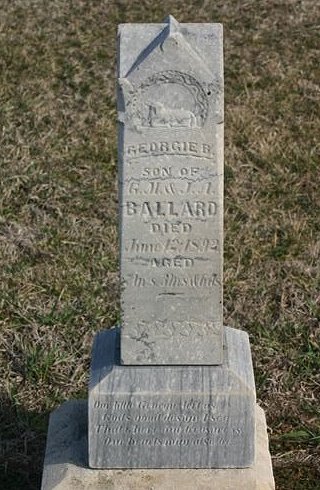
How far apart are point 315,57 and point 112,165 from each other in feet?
9.75

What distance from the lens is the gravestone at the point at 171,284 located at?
354 cm

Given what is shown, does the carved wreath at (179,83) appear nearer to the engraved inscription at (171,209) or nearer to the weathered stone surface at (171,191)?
the weathered stone surface at (171,191)

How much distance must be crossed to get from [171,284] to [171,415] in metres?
0.55

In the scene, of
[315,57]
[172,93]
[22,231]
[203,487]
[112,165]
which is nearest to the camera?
[172,93]

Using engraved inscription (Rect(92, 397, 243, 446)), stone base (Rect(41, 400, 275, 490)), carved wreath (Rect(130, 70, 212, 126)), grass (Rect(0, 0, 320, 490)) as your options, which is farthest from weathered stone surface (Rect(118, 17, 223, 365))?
grass (Rect(0, 0, 320, 490))

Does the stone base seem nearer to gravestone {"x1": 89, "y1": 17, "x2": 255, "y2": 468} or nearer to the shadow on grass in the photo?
gravestone {"x1": 89, "y1": 17, "x2": 255, "y2": 468}

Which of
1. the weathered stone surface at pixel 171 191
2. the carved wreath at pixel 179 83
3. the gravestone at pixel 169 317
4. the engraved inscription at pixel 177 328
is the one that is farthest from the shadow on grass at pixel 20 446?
the carved wreath at pixel 179 83

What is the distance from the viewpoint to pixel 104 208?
22.5 ft

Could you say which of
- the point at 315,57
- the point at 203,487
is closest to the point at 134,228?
the point at 203,487

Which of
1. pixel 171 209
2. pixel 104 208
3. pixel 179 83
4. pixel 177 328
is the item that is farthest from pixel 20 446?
pixel 104 208

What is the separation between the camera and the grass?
512cm

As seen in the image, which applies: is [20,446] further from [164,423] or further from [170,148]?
[170,148]

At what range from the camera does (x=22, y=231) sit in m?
6.52

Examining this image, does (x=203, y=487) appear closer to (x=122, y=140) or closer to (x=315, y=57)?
(x=122, y=140)
